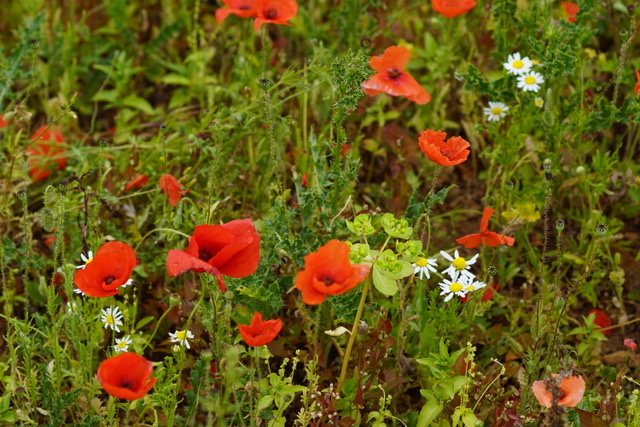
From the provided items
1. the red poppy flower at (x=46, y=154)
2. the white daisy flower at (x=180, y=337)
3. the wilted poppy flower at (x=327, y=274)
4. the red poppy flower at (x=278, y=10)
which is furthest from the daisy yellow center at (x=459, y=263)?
the red poppy flower at (x=46, y=154)

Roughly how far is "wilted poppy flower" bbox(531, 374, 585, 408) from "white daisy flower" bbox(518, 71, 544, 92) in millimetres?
1240

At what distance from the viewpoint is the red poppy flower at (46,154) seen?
3.24 metres

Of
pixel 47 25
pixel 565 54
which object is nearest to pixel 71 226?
pixel 47 25

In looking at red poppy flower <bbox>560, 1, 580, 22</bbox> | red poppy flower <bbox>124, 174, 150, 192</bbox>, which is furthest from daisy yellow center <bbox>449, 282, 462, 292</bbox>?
red poppy flower <bbox>560, 1, 580, 22</bbox>

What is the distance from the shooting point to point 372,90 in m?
2.84

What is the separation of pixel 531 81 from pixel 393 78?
51cm

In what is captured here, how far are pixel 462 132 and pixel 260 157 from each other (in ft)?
3.33

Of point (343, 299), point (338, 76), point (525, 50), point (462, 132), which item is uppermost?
point (338, 76)

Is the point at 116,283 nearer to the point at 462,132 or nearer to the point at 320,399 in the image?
the point at 320,399

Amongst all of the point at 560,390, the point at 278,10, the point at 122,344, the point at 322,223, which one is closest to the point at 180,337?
the point at 122,344

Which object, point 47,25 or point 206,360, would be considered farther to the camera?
point 47,25

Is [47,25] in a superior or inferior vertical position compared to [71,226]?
superior

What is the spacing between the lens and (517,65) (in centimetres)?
299

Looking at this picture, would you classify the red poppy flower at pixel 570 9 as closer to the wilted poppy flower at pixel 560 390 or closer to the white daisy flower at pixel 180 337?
the wilted poppy flower at pixel 560 390
